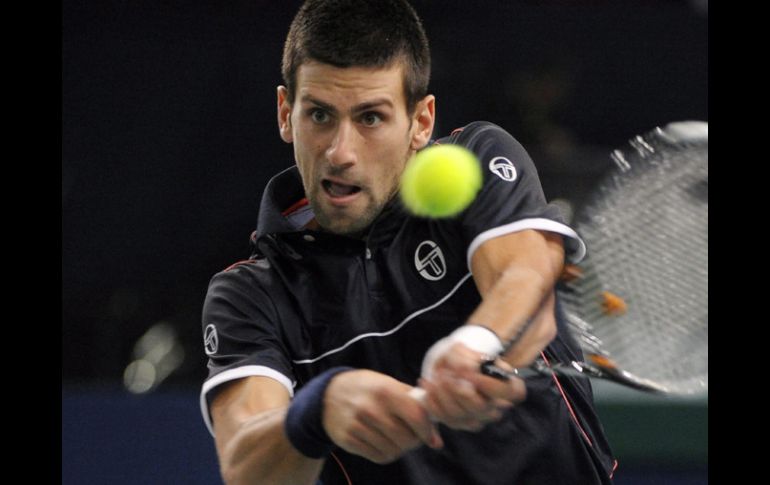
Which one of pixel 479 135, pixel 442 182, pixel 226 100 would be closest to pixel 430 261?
pixel 442 182

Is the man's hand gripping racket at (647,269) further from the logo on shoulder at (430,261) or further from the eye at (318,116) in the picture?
the eye at (318,116)

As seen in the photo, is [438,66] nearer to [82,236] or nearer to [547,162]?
[547,162]

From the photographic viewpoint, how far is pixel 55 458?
3781mm

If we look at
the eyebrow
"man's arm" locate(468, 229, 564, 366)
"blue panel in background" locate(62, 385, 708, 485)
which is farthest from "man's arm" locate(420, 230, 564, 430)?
"blue panel in background" locate(62, 385, 708, 485)

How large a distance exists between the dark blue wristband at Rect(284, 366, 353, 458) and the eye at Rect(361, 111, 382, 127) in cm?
70

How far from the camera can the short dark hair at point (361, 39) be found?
2.81 meters

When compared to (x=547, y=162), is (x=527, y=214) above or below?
A: above

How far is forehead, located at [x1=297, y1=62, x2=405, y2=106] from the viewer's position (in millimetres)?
2768

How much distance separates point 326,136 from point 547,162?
303cm

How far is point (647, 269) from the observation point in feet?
9.16

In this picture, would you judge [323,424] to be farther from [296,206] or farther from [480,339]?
[296,206]

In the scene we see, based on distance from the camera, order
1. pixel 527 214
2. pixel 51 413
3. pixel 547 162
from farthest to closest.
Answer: pixel 547 162 → pixel 51 413 → pixel 527 214

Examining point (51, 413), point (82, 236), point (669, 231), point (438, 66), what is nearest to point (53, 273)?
point (51, 413)
